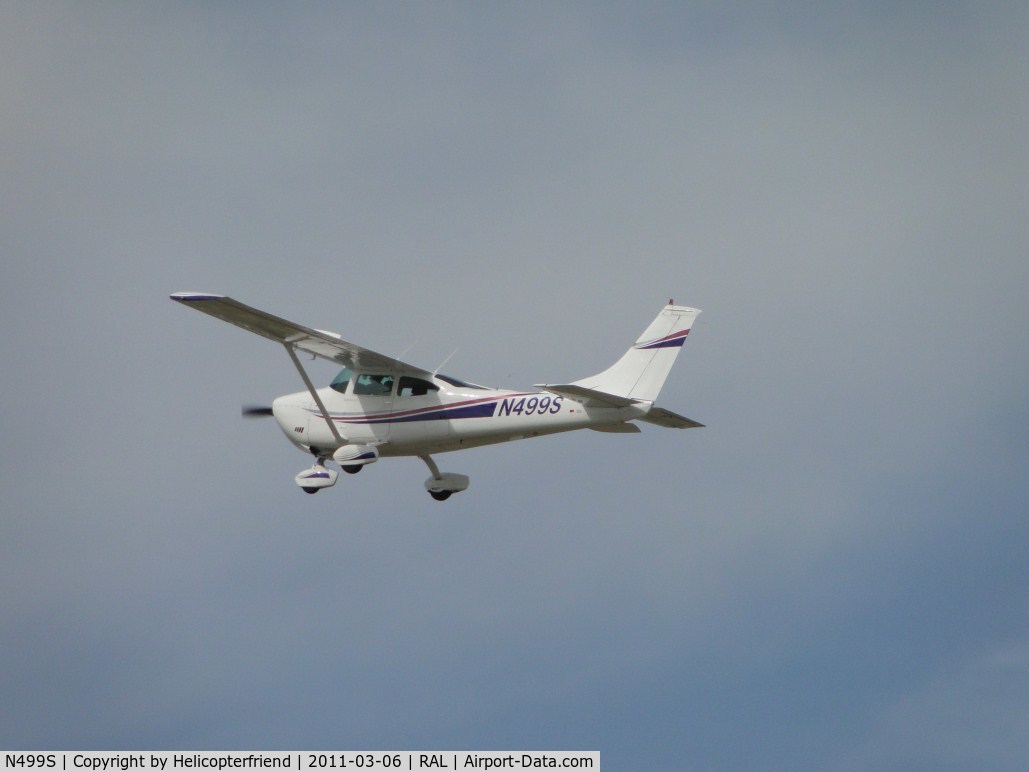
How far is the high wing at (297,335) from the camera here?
1097 inches

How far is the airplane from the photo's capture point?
28.1 m

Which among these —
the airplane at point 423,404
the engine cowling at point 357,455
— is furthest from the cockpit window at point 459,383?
the engine cowling at point 357,455

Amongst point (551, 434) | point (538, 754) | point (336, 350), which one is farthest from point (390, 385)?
point (538, 754)

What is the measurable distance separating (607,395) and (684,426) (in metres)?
3.18

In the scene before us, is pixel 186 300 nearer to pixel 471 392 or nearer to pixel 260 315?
pixel 260 315

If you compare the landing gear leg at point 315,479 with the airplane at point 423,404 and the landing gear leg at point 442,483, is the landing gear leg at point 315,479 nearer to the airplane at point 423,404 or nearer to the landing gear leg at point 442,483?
the airplane at point 423,404

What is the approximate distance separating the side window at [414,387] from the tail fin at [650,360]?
245 centimetres

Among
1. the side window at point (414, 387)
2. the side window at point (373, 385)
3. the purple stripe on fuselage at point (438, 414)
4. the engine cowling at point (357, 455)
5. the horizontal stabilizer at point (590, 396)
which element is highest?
the side window at point (373, 385)

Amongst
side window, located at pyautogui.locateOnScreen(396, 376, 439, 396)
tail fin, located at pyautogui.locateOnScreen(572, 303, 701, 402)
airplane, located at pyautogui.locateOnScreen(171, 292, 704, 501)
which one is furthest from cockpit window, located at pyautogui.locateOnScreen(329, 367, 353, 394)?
tail fin, located at pyautogui.locateOnScreen(572, 303, 701, 402)

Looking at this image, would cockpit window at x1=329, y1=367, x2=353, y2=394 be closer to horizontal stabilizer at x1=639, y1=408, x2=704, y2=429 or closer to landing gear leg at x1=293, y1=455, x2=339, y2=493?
landing gear leg at x1=293, y1=455, x2=339, y2=493

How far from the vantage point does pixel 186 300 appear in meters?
27.5

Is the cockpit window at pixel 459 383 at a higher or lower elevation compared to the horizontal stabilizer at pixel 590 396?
higher

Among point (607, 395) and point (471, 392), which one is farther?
point (471, 392)

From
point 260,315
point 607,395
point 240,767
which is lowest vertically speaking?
point 240,767
